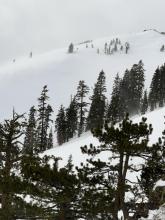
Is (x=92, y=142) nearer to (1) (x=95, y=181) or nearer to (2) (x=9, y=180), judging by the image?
(1) (x=95, y=181)

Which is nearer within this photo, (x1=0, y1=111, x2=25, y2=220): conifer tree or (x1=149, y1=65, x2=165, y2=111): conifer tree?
(x1=0, y1=111, x2=25, y2=220): conifer tree

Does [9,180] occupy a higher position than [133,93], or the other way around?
[133,93]

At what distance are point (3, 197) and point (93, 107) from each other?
58962 millimetres

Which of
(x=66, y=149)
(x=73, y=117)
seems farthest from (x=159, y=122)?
(x=73, y=117)

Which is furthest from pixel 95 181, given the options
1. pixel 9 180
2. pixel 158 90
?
pixel 158 90

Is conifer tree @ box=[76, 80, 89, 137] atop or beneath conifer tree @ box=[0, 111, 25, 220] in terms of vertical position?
atop

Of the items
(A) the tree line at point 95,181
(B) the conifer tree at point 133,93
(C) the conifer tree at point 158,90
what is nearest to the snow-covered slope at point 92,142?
(A) the tree line at point 95,181

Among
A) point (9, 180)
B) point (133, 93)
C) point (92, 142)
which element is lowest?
point (9, 180)

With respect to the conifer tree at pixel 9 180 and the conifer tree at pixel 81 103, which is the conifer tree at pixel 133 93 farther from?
the conifer tree at pixel 9 180

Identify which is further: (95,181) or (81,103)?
(81,103)

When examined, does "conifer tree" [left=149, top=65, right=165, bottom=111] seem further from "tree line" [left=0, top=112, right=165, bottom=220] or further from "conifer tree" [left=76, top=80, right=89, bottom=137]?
"tree line" [left=0, top=112, right=165, bottom=220]

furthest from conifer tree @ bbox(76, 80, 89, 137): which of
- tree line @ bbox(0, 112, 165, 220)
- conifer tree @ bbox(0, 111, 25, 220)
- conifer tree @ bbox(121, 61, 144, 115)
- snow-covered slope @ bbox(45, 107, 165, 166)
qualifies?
tree line @ bbox(0, 112, 165, 220)

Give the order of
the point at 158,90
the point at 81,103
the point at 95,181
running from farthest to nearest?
the point at 158,90
the point at 81,103
the point at 95,181

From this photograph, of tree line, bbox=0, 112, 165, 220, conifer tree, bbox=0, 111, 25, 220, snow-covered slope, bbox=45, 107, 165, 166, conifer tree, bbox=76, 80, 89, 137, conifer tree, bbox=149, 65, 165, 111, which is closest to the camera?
tree line, bbox=0, 112, 165, 220
